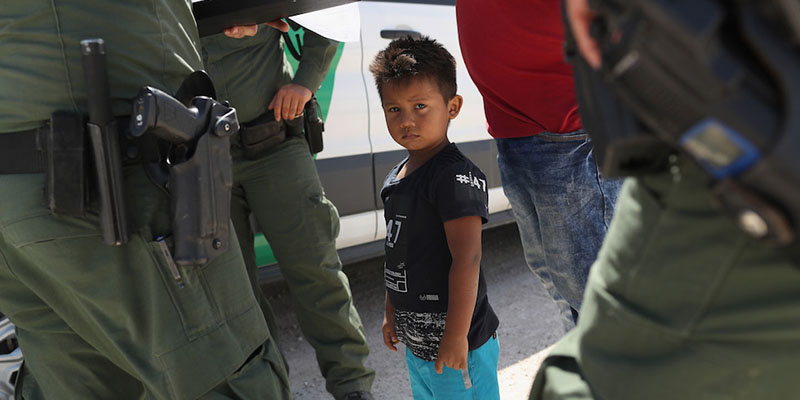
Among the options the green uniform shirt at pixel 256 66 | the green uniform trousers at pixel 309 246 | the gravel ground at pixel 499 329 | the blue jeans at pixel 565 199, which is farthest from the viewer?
the gravel ground at pixel 499 329

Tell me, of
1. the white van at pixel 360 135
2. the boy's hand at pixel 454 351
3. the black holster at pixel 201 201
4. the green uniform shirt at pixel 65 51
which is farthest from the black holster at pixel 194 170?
the white van at pixel 360 135

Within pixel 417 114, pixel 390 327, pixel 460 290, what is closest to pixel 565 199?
pixel 460 290

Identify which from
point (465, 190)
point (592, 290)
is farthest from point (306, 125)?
point (592, 290)

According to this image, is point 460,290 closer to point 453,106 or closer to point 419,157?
point 419,157

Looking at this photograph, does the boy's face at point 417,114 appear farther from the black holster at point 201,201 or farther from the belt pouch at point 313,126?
the belt pouch at point 313,126

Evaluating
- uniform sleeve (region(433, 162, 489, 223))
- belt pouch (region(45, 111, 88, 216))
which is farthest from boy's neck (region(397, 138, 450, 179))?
belt pouch (region(45, 111, 88, 216))

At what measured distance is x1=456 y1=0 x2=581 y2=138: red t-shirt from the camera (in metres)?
1.45

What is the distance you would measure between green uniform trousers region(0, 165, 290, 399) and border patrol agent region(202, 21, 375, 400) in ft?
2.75

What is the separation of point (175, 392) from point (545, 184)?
3.35ft

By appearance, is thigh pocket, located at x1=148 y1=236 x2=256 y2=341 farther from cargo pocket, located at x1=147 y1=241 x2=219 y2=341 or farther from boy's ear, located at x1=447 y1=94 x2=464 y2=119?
boy's ear, located at x1=447 y1=94 x2=464 y2=119

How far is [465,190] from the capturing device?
64.6 inches

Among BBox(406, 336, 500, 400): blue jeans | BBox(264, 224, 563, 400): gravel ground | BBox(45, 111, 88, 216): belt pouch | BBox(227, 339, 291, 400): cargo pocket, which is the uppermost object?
BBox(45, 111, 88, 216): belt pouch

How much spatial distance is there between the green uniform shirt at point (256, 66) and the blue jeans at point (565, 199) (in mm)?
946

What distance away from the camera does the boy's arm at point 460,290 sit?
160cm
